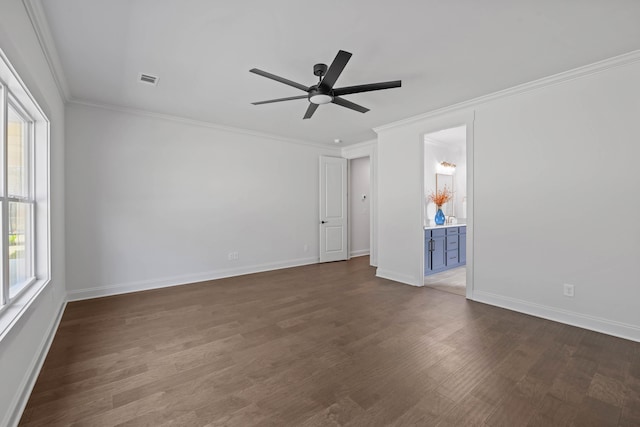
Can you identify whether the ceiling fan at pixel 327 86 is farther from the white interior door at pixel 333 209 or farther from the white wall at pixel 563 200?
the white interior door at pixel 333 209

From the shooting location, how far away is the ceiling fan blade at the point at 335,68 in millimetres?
2035

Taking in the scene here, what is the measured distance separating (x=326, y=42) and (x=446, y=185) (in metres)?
4.83

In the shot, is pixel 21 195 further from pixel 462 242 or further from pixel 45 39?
pixel 462 242

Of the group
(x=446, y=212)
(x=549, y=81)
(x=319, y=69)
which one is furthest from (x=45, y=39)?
(x=446, y=212)

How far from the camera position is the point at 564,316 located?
3014 millimetres

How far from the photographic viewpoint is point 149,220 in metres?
4.22

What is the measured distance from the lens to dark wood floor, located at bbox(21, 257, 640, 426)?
1712 mm

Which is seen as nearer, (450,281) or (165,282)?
(165,282)

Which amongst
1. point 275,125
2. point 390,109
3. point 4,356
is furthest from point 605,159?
point 4,356

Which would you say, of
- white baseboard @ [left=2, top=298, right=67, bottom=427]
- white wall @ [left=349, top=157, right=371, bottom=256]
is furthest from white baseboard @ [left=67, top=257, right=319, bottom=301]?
white wall @ [left=349, top=157, right=371, bottom=256]

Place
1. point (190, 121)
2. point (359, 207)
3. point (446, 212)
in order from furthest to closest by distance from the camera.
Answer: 1. point (359, 207)
2. point (446, 212)
3. point (190, 121)

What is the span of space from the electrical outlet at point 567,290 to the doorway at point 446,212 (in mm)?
1186

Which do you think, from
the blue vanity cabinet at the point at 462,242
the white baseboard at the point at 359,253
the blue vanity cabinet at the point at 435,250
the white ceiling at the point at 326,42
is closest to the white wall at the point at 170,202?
the white ceiling at the point at 326,42

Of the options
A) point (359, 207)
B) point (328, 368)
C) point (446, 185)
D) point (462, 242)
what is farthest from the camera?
point (359, 207)
